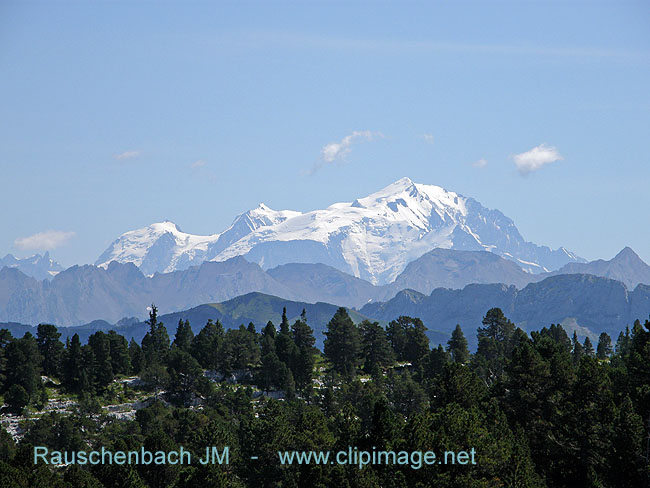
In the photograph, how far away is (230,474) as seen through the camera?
120250 millimetres

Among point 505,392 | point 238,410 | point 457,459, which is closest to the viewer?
point 457,459

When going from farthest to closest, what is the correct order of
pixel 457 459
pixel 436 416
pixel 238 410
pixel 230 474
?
pixel 238 410 < pixel 230 474 < pixel 436 416 < pixel 457 459

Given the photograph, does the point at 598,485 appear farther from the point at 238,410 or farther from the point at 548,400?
the point at 238,410

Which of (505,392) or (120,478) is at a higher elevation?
(505,392)

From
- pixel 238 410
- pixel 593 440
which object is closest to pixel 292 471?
→ pixel 593 440

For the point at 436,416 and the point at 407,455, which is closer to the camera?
the point at 407,455

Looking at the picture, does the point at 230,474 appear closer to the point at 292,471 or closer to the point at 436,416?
the point at 292,471

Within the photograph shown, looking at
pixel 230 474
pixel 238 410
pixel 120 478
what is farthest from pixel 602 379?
pixel 238 410

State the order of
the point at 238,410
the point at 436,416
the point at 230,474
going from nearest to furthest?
the point at 436,416 → the point at 230,474 → the point at 238,410

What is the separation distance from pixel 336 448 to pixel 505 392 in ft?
144

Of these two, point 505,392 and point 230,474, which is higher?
point 505,392

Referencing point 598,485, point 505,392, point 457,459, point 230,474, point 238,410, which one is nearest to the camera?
point 457,459

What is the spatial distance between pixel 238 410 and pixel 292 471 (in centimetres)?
7964

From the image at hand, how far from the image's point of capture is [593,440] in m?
102
